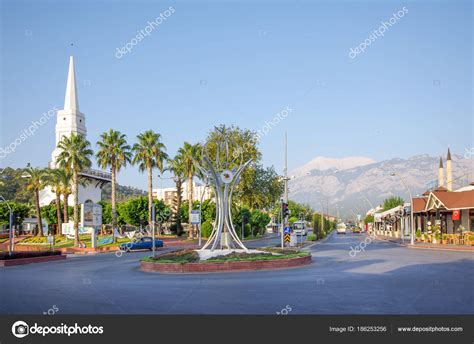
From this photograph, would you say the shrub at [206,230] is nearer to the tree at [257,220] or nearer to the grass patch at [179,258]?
the tree at [257,220]

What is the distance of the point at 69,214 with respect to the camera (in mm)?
86312

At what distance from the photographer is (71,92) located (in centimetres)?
9269

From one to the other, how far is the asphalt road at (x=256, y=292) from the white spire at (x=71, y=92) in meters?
73.3

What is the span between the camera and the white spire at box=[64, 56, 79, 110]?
294ft

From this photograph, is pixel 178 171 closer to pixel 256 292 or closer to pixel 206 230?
pixel 206 230

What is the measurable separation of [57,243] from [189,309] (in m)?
58.8

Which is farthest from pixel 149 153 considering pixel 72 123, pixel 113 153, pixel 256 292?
pixel 256 292

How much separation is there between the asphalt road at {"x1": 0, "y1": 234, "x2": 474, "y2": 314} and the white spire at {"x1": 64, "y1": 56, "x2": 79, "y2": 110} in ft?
241

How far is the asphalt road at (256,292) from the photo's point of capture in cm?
1205

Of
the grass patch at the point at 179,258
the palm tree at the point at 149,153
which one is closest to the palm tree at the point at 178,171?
the palm tree at the point at 149,153

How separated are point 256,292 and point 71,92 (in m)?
84.6

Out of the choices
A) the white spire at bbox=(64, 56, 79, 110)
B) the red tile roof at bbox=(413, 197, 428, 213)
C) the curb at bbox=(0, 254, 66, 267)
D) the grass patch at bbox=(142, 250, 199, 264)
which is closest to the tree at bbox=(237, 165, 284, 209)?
the red tile roof at bbox=(413, 197, 428, 213)
